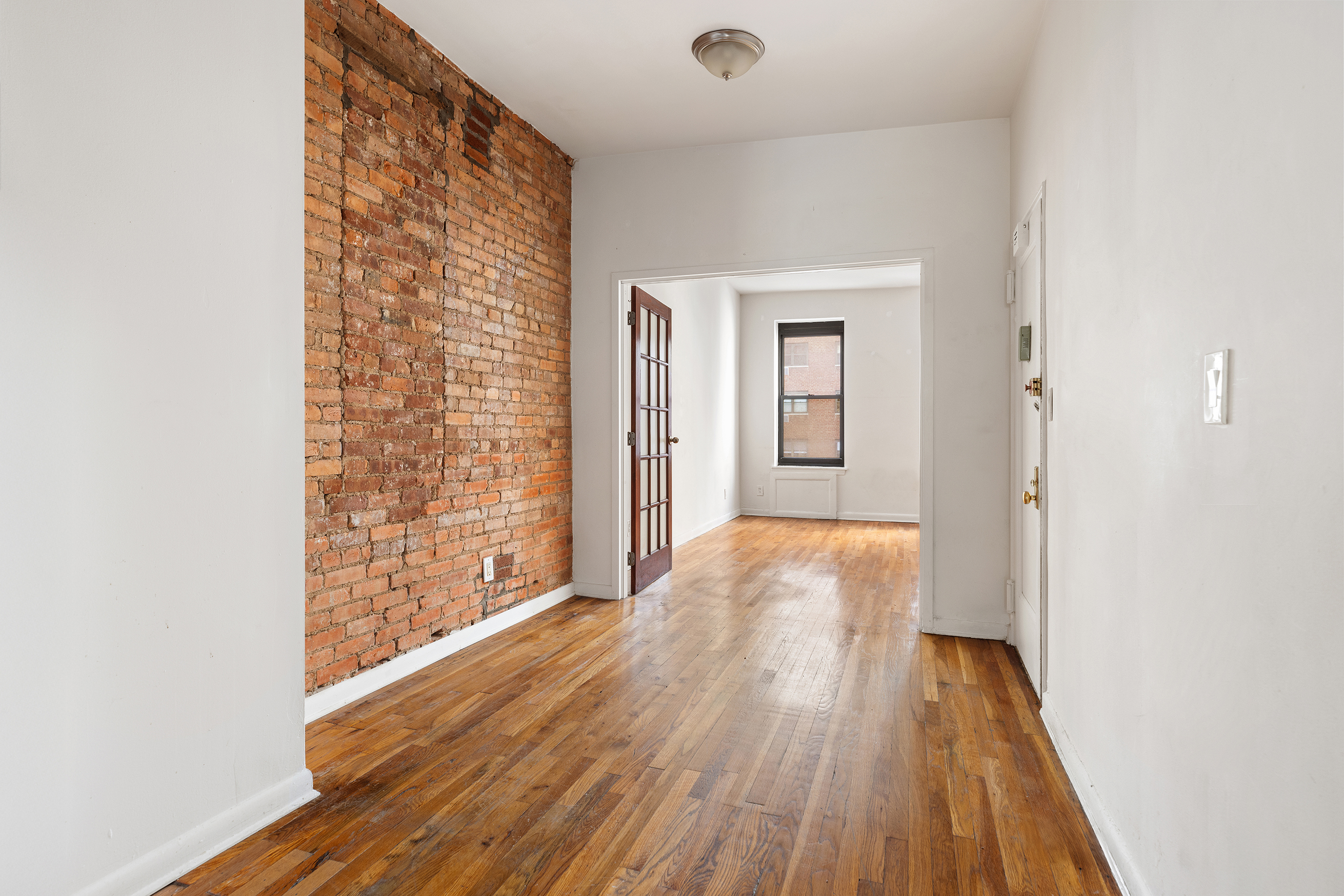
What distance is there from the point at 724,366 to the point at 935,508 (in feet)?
15.5

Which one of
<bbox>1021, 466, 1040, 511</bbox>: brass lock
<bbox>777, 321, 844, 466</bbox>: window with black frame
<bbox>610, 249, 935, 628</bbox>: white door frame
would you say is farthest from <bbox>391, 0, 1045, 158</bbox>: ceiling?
<bbox>777, 321, 844, 466</bbox>: window with black frame

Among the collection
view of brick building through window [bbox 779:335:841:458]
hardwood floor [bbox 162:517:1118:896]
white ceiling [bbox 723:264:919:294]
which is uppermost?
white ceiling [bbox 723:264:919:294]

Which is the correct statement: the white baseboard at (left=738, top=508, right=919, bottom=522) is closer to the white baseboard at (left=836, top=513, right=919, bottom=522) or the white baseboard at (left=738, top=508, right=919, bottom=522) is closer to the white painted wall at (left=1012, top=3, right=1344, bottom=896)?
the white baseboard at (left=836, top=513, right=919, bottom=522)

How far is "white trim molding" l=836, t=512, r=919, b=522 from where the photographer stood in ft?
27.6

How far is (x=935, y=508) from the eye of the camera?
3902 mm

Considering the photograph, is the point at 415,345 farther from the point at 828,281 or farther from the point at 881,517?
the point at 881,517

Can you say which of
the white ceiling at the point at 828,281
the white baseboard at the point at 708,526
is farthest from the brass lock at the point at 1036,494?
the white ceiling at the point at 828,281

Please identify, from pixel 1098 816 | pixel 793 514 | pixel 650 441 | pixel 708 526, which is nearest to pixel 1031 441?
pixel 1098 816

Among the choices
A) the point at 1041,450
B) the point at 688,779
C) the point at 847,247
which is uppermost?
the point at 847,247

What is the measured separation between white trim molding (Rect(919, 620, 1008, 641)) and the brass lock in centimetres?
111

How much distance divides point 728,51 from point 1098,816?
317 cm

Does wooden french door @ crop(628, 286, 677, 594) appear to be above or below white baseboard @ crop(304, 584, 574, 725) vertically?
above

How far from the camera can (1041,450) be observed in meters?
2.81

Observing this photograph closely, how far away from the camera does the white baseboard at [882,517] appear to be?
8.41m
